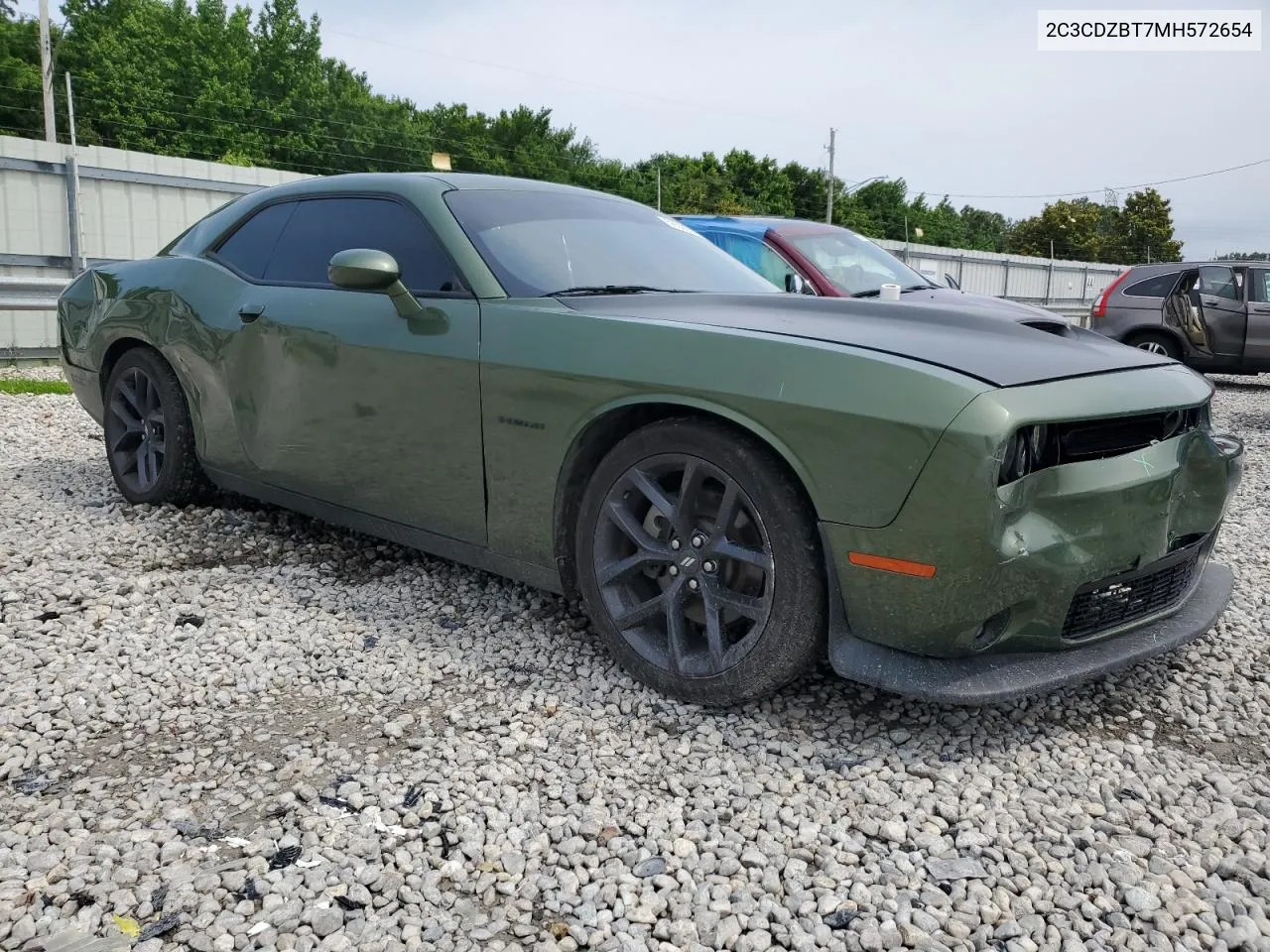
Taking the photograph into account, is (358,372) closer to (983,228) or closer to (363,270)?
(363,270)

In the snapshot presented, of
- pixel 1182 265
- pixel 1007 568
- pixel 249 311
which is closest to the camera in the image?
pixel 1007 568

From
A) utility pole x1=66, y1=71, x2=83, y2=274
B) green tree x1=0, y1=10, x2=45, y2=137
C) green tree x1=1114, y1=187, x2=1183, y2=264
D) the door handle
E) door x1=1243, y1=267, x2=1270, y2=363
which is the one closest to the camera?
the door handle

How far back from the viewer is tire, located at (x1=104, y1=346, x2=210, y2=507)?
4.52 meters

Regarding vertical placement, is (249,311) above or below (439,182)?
below

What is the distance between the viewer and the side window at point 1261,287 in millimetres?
11859

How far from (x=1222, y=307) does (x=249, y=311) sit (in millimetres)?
11583

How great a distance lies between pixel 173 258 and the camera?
4566 millimetres

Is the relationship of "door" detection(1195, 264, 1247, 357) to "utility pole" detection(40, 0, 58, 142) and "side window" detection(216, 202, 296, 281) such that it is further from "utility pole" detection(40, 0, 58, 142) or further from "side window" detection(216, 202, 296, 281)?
"utility pole" detection(40, 0, 58, 142)

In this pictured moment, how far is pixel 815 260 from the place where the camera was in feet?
24.5

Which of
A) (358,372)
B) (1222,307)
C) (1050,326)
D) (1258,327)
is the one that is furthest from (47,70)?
(1050,326)

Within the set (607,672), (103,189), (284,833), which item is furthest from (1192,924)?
(103,189)

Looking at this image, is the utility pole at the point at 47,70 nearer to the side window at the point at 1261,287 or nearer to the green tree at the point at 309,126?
the green tree at the point at 309,126

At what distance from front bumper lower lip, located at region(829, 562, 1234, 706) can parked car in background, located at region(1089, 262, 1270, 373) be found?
417 inches

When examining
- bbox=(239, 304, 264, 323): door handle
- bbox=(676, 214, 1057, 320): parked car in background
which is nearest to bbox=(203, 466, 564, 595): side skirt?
bbox=(239, 304, 264, 323): door handle
